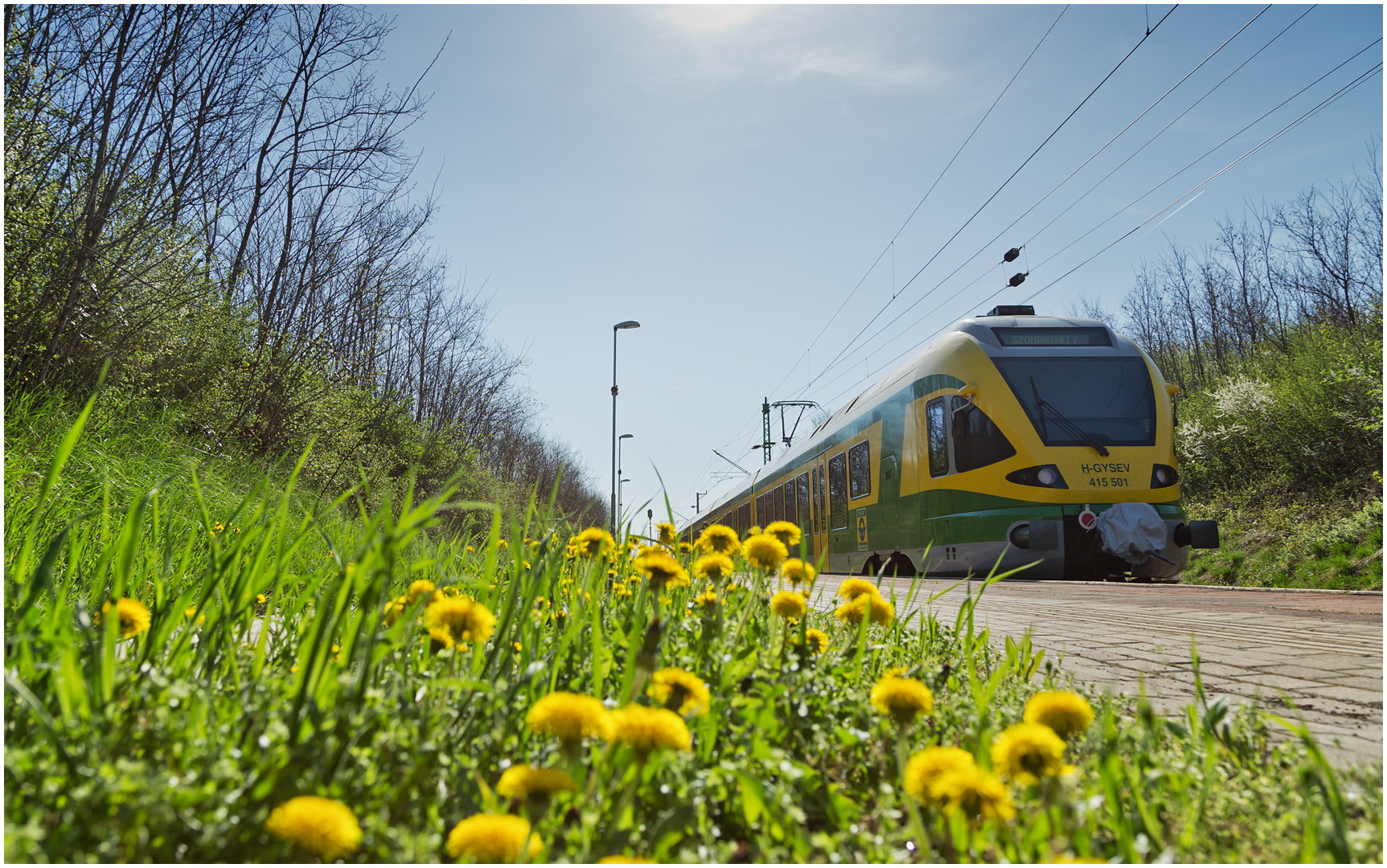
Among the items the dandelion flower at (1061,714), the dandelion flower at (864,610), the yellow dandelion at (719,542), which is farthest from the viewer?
the yellow dandelion at (719,542)

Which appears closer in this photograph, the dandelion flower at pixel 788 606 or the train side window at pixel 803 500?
the dandelion flower at pixel 788 606

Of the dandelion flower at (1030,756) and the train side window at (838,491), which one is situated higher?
the train side window at (838,491)

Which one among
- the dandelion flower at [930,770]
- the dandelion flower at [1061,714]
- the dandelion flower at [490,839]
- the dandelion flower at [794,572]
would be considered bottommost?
the dandelion flower at [490,839]

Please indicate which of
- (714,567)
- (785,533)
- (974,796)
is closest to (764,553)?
(714,567)

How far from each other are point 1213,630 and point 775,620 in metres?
2.30

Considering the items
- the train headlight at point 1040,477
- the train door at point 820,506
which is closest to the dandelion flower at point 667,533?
the train headlight at point 1040,477

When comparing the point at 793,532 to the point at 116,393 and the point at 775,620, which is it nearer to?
the point at 775,620

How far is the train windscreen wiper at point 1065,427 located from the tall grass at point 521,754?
22.9ft

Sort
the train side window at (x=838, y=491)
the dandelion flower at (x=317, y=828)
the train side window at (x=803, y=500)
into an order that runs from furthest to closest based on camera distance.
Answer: the train side window at (x=803, y=500) < the train side window at (x=838, y=491) < the dandelion flower at (x=317, y=828)

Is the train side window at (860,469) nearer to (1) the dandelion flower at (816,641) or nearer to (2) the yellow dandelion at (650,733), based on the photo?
(1) the dandelion flower at (816,641)

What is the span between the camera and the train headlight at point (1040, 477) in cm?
775

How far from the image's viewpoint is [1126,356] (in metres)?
8.40

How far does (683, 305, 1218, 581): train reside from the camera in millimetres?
7711

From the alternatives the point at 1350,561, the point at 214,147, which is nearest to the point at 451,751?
the point at 214,147
